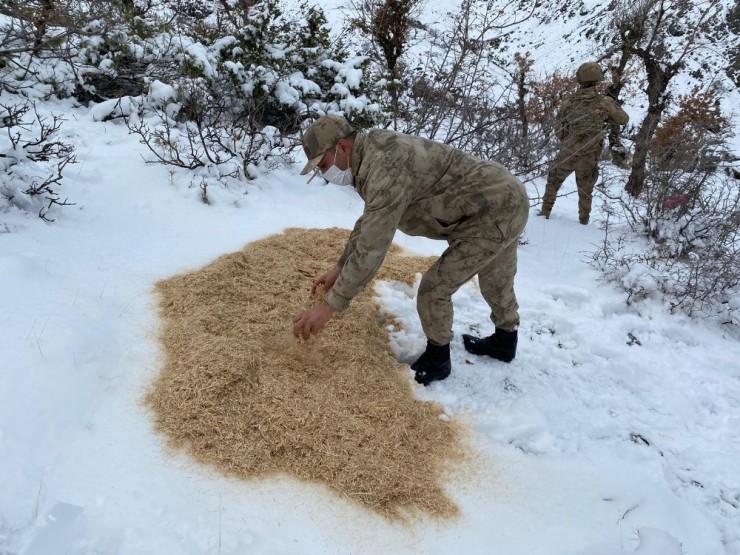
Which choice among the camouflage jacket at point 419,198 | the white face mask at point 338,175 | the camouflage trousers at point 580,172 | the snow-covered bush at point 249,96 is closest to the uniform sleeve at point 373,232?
the camouflage jacket at point 419,198

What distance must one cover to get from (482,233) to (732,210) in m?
3.60

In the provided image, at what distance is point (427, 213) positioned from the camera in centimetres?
241

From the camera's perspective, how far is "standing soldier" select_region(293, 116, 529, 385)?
6.93 feet

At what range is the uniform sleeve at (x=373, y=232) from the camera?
2076 mm

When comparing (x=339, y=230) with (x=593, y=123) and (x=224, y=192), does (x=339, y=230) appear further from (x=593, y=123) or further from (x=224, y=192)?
(x=593, y=123)

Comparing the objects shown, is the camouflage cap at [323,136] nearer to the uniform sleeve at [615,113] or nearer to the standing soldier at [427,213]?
the standing soldier at [427,213]

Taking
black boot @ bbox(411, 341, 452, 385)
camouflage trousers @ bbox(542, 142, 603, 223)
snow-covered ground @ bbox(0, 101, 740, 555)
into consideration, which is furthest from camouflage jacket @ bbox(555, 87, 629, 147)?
black boot @ bbox(411, 341, 452, 385)

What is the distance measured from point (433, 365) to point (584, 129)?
4.12 metres

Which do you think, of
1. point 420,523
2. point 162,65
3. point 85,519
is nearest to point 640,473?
point 420,523

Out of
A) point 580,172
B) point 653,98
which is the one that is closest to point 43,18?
point 580,172

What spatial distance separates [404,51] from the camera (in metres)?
8.70

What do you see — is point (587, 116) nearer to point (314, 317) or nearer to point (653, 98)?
point (653, 98)

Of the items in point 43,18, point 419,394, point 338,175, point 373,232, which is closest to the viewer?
point 373,232

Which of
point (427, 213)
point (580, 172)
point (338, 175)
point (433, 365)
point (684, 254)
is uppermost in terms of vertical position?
point (338, 175)
